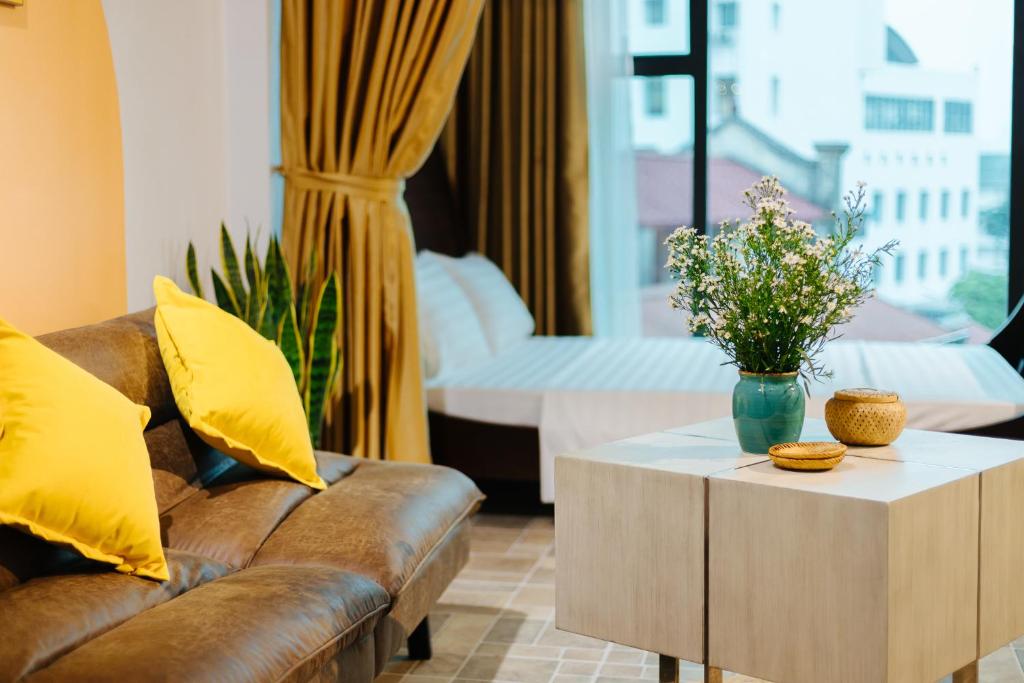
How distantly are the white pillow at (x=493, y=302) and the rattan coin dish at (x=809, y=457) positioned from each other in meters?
2.46

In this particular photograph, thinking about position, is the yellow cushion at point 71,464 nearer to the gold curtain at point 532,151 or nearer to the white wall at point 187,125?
the white wall at point 187,125

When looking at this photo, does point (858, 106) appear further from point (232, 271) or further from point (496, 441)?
point (232, 271)

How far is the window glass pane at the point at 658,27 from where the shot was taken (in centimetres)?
552

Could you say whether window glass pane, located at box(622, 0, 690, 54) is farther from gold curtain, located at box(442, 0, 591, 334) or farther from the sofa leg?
the sofa leg


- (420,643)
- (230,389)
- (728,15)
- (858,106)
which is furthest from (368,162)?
(858,106)

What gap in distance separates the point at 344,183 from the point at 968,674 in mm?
2275

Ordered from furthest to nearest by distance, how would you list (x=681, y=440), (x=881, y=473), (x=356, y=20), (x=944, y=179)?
(x=944, y=179)
(x=356, y=20)
(x=681, y=440)
(x=881, y=473)

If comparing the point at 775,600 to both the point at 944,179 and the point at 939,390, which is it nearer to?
the point at 939,390

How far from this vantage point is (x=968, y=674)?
2.12 m

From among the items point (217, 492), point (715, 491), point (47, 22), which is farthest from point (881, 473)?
point (47, 22)

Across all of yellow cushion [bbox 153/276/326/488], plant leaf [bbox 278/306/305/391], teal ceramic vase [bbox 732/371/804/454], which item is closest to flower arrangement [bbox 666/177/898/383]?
teal ceramic vase [bbox 732/371/804/454]

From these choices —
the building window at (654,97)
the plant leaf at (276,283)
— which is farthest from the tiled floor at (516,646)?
the building window at (654,97)

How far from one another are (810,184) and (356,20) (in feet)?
9.15

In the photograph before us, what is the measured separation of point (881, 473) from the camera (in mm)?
2053
